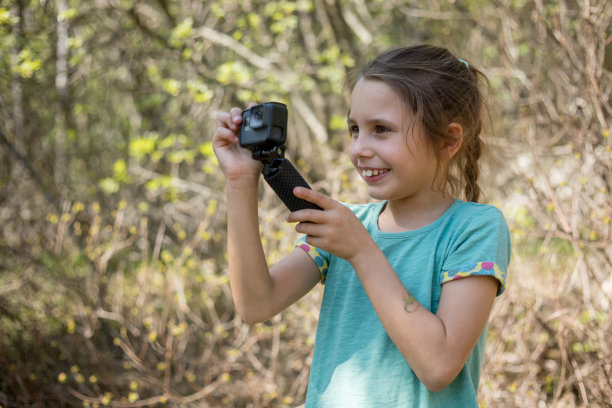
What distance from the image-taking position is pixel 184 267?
12.0 feet

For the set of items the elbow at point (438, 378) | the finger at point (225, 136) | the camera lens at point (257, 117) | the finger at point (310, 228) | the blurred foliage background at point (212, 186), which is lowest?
the blurred foliage background at point (212, 186)

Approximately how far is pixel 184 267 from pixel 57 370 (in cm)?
97

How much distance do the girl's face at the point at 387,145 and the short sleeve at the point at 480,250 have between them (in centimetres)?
17

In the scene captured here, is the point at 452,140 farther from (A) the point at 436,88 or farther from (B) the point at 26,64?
(B) the point at 26,64

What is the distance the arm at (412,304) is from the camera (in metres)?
1.14

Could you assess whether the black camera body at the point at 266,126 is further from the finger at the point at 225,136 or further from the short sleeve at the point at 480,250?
the short sleeve at the point at 480,250

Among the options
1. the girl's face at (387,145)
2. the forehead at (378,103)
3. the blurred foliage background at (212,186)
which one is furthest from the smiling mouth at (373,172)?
the blurred foliage background at (212,186)

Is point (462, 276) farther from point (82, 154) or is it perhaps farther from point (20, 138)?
point (82, 154)

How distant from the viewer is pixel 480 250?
1.24m

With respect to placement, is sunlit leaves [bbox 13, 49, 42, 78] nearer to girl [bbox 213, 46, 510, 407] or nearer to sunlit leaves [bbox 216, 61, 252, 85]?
sunlit leaves [bbox 216, 61, 252, 85]

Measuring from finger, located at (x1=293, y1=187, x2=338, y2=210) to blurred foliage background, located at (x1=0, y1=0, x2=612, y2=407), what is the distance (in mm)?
850

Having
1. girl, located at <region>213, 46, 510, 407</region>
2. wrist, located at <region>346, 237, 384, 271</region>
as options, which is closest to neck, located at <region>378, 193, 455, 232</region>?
girl, located at <region>213, 46, 510, 407</region>

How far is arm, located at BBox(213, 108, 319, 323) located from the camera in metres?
1.32

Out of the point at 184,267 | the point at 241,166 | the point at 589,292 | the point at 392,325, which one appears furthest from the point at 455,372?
the point at 184,267
